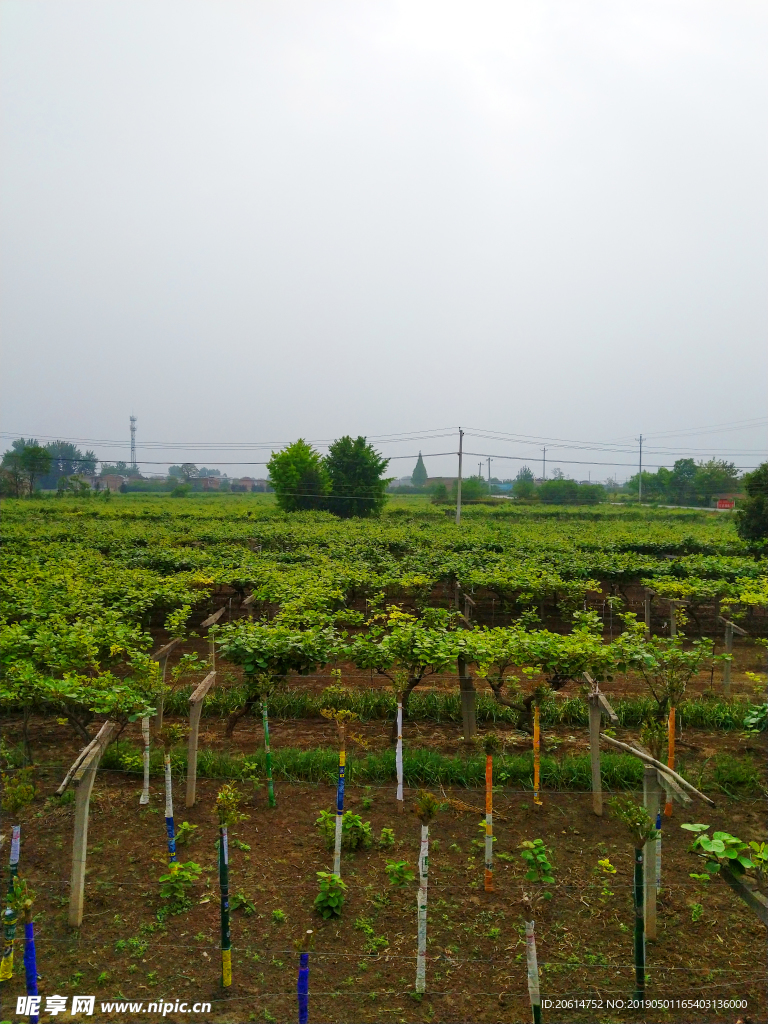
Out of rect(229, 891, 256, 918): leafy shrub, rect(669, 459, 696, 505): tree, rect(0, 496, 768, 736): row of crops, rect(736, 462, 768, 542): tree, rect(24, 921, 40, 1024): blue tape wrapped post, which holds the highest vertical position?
rect(669, 459, 696, 505): tree

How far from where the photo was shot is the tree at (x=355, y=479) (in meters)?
40.2

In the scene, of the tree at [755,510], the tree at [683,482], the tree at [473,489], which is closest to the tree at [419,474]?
the tree at [473,489]

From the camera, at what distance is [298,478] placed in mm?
39688

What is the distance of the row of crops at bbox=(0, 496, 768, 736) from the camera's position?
629cm

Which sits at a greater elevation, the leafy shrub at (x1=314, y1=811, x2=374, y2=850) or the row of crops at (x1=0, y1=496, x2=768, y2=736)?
the row of crops at (x1=0, y1=496, x2=768, y2=736)

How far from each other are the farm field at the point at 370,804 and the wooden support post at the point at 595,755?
0.46ft

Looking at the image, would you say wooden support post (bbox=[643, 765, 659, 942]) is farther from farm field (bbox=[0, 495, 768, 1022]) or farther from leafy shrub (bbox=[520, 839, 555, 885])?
leafy shrub (bbox=[520, 839, 555, 885])

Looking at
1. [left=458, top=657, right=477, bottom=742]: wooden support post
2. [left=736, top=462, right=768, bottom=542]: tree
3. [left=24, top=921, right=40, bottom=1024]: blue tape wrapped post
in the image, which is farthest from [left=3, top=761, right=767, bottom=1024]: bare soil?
[left=736, top=462, right=768, bottom=542]: tree

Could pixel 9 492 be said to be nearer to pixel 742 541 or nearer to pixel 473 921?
pixel 742 541

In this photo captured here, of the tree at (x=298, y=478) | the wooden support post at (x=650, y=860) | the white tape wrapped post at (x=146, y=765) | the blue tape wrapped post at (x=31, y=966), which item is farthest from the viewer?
the tree at (x=298, y=478)

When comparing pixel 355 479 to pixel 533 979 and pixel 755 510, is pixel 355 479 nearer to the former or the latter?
pixel 755 510

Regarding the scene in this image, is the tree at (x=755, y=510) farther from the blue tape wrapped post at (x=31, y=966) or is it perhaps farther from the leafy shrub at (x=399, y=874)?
the blue tape wrapped post at (x=31, y=966)

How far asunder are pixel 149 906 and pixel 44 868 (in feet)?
3.28

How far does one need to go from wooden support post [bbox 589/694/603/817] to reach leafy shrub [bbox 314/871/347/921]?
2.45m
